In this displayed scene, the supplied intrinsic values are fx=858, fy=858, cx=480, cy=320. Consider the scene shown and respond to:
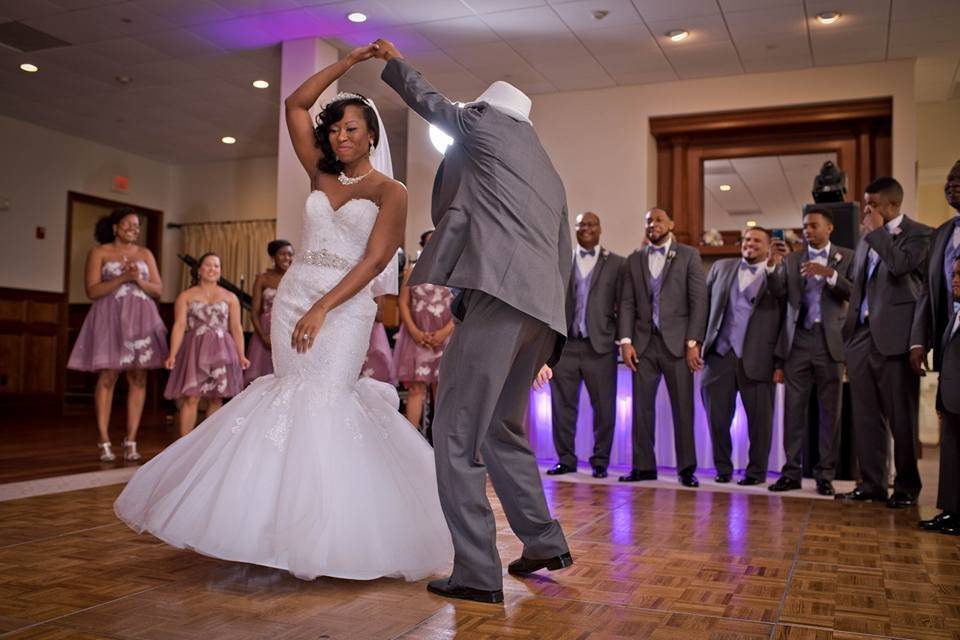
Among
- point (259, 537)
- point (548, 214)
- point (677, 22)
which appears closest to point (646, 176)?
point (677, 22)

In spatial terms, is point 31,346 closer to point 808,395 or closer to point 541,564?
point 808,395

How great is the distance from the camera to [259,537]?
2.40 meters

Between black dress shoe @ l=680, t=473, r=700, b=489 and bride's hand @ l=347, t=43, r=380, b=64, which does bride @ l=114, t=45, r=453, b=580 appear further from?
black dress shoe @ l=680, t=473, r=700, b=489

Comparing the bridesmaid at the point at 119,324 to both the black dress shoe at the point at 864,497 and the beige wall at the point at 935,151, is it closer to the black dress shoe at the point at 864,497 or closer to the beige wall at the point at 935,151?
the black dress shoe at the point at 864,497

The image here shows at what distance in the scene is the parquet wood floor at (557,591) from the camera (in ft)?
6.87

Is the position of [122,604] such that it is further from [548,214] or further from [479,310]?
[548,214]

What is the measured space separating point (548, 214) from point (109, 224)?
4011mm

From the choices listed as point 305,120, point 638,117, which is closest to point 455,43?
point 638,117

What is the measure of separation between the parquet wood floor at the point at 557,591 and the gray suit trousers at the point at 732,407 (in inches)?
63.1

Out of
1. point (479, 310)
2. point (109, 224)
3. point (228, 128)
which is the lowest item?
point (479, 310)

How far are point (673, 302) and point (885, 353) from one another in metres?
1.36

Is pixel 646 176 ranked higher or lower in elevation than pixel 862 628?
higher

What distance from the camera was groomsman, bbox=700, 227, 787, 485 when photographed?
522 cm

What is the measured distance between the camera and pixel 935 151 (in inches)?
390
